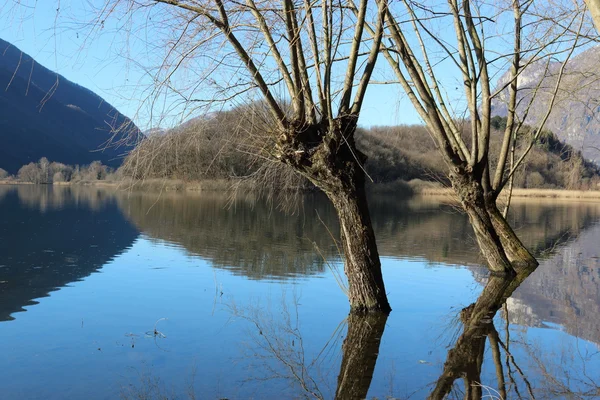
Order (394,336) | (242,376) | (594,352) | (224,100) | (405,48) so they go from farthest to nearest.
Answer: (405,48)
(224,100)
(394,336)
(594,352)
(242,376)

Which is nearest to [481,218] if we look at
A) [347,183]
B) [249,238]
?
[347,183]

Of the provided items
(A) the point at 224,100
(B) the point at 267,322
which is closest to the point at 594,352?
(B) the point at 267,322

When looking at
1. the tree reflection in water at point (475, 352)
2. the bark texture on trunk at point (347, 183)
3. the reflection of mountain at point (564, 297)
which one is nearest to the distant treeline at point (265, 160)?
the bark texture on trunk at point (347, 183)

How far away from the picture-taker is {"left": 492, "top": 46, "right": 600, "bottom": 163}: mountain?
980cm

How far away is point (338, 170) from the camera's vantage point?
6.30m

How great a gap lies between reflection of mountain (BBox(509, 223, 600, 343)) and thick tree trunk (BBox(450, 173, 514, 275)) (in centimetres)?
55

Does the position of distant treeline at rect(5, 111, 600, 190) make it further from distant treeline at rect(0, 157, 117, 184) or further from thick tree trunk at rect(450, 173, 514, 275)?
thick tree trunk at rect(450, 173, 514, 275)

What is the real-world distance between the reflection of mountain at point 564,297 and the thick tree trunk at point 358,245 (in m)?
1.64

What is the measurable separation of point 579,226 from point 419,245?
1074cm

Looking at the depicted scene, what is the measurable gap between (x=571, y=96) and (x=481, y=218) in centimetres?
251

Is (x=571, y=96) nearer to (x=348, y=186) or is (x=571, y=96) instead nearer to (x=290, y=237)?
(x=348, y=186)

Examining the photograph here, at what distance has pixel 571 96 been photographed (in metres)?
9.99

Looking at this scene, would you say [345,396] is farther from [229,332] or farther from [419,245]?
[419,245]

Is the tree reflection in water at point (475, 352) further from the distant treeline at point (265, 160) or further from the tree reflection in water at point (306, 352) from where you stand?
the distant treeline at point (265, 160)
